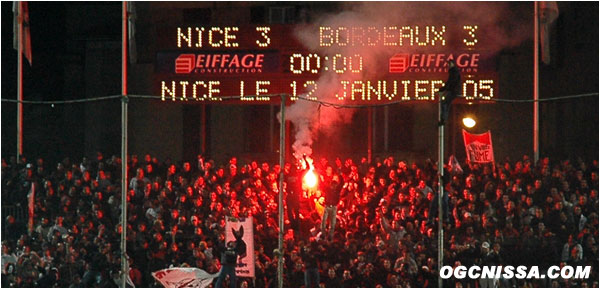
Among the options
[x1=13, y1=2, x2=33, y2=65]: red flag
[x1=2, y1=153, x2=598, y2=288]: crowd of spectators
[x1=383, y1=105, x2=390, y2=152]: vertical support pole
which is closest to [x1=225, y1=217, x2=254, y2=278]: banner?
Result: [x1=2, y1=153, x2=598, y2=288]: crowd of spectators

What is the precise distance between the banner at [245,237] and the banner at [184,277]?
1.55 ft

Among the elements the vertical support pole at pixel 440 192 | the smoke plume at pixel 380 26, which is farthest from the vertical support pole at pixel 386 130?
the vertical support pole at pixel 440 192

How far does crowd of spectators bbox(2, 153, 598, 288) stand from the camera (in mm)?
12094

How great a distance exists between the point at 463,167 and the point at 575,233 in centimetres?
211

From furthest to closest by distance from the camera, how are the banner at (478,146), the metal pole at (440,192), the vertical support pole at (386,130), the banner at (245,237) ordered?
the vertical support pole at (386,130) < the banner at (478,146) < the banner at (245,237) < the metal pole at (440,192)

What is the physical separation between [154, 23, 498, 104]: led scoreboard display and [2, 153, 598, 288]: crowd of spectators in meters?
1.02

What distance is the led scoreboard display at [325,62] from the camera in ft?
46.5

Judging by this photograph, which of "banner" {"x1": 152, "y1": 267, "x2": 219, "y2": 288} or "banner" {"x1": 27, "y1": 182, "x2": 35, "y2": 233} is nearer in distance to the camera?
"banner" {"x1": 152, "y1": 267, "x2": 219, "y2": 288}

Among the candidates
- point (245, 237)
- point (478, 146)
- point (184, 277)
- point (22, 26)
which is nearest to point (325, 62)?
point (478, 146)

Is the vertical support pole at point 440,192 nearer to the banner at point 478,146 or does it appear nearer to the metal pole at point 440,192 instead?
the metal pole at point 440,192

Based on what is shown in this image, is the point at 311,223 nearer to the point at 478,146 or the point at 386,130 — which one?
the point at 478,146

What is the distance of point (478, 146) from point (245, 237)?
3664 mm

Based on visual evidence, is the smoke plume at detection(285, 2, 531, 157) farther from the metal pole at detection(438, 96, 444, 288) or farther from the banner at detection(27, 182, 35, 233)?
the banner at detection(27, 182, 35, 233)

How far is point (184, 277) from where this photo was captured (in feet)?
39.2
